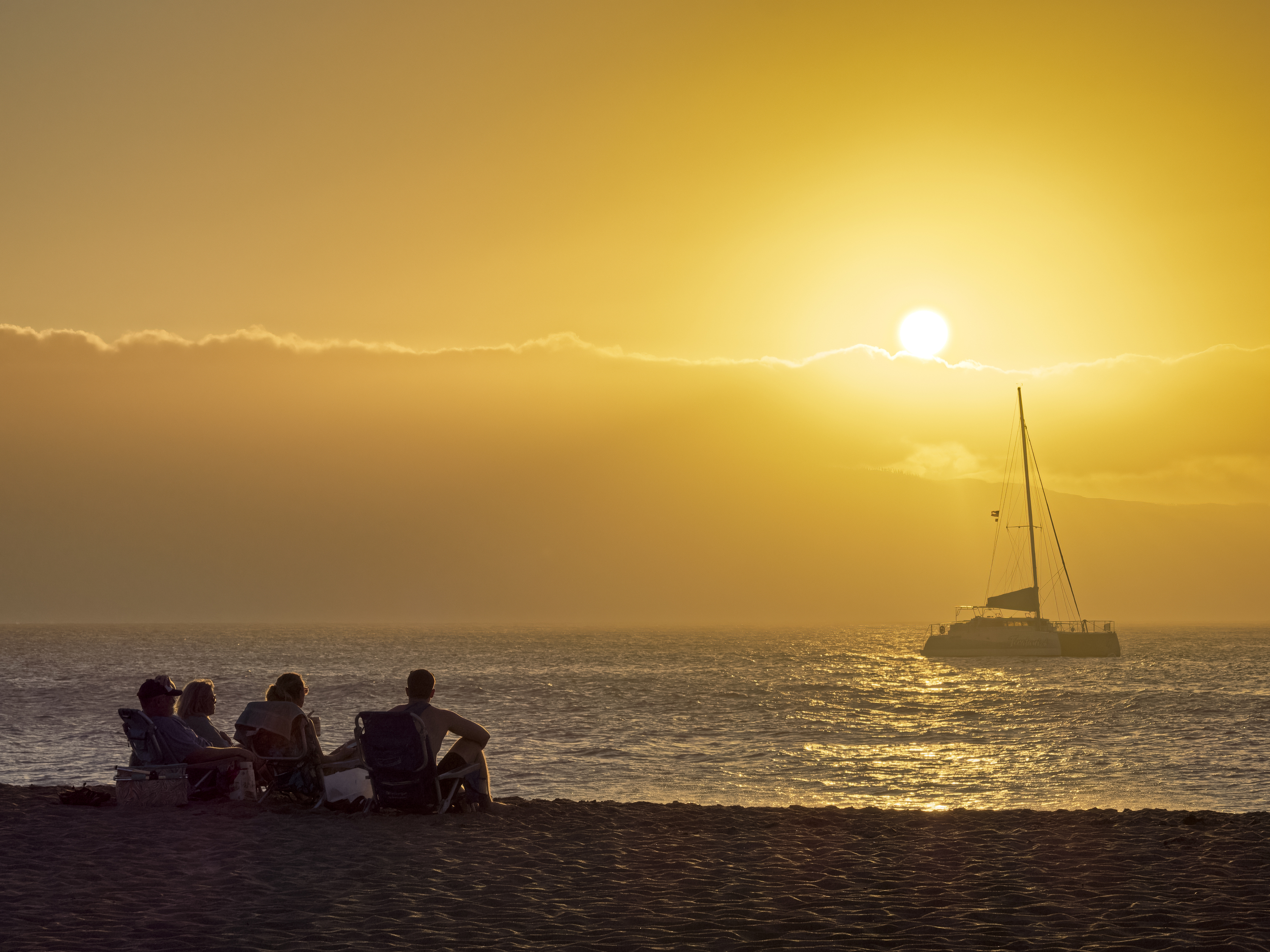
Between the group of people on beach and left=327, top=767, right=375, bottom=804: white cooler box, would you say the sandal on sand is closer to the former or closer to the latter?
the group of people on beach

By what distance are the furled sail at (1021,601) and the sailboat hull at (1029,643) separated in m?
2.21

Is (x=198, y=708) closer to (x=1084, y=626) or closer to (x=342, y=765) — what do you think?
(x=342, y=765)

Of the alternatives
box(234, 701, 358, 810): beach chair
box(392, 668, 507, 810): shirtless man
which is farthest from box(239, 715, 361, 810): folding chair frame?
box(392, 668, 507, 810): shirtless man

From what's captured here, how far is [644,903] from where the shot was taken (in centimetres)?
797

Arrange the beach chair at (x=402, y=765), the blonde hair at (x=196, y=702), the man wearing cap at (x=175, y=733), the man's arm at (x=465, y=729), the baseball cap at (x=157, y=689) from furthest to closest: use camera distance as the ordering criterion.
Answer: the blonde hair at (x=196, y=702) → the man wearing cap at (x=175, y=733) → the baseball cap at (x=157, y=689) → the man's arm at (x=465, y=729) → the beach chair at (x=402, y=765)

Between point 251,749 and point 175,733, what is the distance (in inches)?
31.3

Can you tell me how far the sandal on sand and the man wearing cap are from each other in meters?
0.98

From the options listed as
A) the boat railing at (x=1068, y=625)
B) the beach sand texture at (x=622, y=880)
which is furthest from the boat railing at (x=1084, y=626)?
the beach sand texture at (x=622, y=880)

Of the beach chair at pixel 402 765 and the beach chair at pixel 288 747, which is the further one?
the beach chair at pixel 288 747

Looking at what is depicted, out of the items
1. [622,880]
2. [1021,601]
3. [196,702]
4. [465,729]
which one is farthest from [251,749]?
[1021,601]

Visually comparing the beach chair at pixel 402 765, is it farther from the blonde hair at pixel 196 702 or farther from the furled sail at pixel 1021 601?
the furled sail at pixel 1021 601

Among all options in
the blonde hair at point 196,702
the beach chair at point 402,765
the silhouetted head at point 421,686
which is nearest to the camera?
the beach chair at point 402,765

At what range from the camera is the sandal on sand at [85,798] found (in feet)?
39.8

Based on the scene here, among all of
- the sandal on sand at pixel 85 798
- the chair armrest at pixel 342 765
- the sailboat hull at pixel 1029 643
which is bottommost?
the sailboat hull at pixel 1029 643
